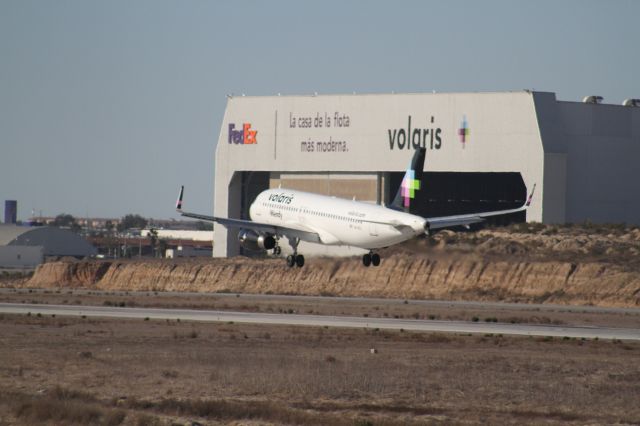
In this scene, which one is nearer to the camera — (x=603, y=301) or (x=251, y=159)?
(x=603, y=301)

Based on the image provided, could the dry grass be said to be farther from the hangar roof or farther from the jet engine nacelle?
the hangar roof

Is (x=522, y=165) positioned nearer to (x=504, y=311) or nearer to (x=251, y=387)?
(x=504, y=311)

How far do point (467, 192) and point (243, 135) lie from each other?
24.4 m

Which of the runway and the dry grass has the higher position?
the dry grass

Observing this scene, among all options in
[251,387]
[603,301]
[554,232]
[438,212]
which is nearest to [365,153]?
[438,212]

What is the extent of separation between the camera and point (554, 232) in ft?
349

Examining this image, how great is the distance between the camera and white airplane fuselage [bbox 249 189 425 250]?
249 ft

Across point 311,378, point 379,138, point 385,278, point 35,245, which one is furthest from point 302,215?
point 35,245

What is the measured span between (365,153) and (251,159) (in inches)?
540

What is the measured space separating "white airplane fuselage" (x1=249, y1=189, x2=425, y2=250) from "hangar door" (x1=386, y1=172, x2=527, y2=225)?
110 feet

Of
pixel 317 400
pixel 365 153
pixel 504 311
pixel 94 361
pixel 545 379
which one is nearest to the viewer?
pixel 317 400

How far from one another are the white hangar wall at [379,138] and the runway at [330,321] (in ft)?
155

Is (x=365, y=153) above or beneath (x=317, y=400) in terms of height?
above

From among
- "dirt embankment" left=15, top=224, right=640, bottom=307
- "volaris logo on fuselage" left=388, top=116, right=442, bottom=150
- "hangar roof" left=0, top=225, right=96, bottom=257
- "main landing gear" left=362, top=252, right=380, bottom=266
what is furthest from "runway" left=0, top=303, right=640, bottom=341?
"hangar roof" left=0, top=225, right=96, bottom=257
